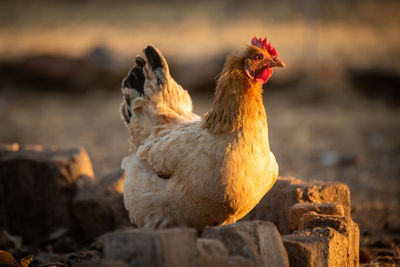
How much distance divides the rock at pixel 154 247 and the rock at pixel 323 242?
735 mm

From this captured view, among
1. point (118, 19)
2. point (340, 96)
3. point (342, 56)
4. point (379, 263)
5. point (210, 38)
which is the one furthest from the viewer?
point (118, 19)

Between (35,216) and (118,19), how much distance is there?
11.4 m

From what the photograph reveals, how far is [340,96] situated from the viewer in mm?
10391

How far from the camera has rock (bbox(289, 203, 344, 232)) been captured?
131 inches

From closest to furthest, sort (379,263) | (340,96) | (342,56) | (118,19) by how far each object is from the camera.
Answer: (379,263) < (340,96) < (342,56) < (118,19)

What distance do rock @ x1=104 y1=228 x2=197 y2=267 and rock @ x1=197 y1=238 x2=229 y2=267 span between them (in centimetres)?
4

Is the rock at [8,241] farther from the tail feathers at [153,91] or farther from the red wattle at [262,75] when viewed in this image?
the red wattle at [262,75]

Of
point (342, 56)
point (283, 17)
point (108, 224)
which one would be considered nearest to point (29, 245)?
point (108, 224)

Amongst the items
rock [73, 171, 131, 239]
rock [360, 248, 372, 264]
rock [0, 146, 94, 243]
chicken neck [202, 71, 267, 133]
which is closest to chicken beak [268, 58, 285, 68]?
chicken neck [202, 71, 267, 133]

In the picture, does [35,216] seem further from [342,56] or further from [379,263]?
[342,56]

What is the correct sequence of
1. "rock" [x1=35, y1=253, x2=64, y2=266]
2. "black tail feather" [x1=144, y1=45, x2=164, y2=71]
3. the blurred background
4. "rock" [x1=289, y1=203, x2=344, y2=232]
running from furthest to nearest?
1. the blurred background
2. "black tail feather" [x1=144, y1=45, x2=164, y2=71]
3. "rock" [x1=289, y1=203, x2=344, y2=232]
4. "rock" [x1=35, y1=253, x2=64, y2=266]

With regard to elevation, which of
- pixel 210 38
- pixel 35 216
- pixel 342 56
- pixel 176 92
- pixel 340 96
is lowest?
pixel 35 216

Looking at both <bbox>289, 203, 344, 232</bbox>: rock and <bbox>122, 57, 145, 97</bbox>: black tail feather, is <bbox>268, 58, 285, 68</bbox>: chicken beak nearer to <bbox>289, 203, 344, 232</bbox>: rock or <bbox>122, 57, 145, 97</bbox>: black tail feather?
<bbox>289, 203, 344, 232</bbox>: rock

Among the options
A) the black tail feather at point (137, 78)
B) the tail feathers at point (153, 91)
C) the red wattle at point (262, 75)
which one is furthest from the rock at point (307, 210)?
the black tail feather at point (137, 78)
